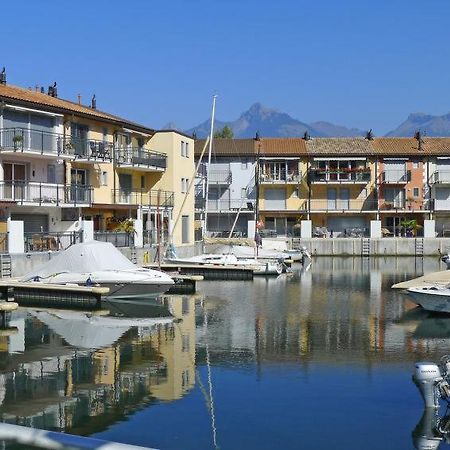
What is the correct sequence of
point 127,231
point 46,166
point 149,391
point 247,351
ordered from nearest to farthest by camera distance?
point 149,391, point 247,351, point 46,166, point 127,231

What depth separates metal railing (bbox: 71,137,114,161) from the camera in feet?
168

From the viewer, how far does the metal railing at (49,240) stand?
142 ft

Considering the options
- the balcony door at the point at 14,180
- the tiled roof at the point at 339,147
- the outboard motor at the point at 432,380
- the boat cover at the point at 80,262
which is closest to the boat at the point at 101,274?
the boat cover at the point at 80,262

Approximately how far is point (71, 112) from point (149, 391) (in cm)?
3480

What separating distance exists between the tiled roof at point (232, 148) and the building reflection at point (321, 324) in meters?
37.6

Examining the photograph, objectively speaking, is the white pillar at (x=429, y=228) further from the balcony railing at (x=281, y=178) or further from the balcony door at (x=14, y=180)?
the balcony door at (x=14, y=180)

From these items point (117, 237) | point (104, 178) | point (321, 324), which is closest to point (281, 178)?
point (104, 178)

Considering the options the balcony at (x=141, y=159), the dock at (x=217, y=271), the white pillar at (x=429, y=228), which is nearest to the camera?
the dock at (x=217, y=271)

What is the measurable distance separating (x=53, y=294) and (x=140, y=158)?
26056mm

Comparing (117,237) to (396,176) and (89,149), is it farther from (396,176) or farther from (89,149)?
(396,176)

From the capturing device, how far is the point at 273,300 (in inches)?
1540

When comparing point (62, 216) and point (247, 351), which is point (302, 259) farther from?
point (247, 351)

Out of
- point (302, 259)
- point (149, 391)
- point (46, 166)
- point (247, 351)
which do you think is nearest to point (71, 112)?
point (46, 166)

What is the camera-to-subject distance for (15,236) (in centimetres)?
4100
